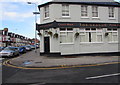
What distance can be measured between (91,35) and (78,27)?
223cm

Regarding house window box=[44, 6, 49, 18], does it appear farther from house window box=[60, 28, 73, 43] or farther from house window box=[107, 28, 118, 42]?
house window box=[107, 28, 118, 42]

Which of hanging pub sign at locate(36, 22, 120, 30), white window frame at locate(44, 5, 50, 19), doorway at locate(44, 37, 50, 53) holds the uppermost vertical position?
white window frame at locate(44, 5, 50, 19)

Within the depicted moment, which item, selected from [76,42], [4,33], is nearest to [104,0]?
[76,42]

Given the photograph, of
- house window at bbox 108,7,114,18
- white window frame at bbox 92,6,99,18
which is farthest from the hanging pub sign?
white window frame at bbox 92,6,99,18

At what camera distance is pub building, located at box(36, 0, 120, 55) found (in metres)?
16.1

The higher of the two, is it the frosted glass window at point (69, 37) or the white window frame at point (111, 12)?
the white window frame at point (111, 12)

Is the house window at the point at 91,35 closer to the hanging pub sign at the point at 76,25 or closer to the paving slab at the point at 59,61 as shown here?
the hanging pub sign at the point at 76,25

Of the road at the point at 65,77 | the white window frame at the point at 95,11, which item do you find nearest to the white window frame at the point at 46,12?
the white window frame at the point at 95,11

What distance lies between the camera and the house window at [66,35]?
53.4 feet

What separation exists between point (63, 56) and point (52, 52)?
1505 mm

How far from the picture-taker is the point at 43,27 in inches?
681

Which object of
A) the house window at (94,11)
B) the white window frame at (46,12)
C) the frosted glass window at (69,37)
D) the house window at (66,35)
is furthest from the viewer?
the house window at (94,11)

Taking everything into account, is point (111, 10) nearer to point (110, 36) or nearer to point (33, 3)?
point (110, 36)

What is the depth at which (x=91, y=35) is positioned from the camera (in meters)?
17.1
